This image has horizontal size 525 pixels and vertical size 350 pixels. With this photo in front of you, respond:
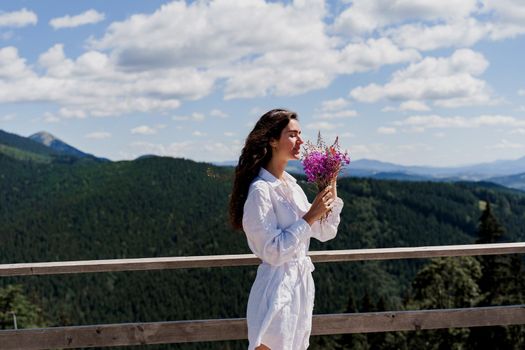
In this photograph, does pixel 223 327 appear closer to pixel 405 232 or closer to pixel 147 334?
pixel 147 334

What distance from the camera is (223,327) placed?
3.30m

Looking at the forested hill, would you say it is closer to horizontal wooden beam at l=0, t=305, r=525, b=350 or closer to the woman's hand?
horizontal wooden beam at l=0, t=305, r=525, b=350

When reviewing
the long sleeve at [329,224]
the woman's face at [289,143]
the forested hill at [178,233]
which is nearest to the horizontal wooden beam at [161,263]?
the long sleeve at [329,224]

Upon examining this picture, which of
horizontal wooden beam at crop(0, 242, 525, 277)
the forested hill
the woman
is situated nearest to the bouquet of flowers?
the woman

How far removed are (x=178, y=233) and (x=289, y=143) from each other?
348 feet

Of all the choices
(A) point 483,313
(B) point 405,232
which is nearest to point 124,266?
(A) point 483,313

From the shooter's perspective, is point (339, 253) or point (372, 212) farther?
point (372, 212)

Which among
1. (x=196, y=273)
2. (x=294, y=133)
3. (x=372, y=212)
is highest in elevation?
(x=294, y=133)

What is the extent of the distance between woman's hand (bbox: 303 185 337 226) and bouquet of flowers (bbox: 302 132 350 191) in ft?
0.24

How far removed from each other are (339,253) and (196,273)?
83349 mm

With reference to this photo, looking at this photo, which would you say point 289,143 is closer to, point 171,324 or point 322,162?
point 322,162

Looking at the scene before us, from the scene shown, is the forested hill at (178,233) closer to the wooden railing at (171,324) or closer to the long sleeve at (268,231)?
the wooden railing at (171,324)

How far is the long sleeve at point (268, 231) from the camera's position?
2541 millimetres

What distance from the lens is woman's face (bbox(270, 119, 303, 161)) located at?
8.93ft
